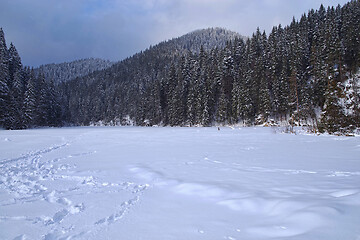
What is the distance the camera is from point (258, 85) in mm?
44125

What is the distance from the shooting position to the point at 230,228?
269 centimetres

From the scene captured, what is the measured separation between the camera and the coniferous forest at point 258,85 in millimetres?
32731

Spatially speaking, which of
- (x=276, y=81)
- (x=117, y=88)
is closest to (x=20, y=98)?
(x=276, y=81)

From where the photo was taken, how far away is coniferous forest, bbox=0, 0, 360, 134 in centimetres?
3273

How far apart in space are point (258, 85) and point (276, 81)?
159 inches

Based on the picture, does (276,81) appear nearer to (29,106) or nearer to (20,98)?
(29,106)

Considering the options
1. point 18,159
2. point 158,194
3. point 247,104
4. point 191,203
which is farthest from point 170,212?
point 247,104

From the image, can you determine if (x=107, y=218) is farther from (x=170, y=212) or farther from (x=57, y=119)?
(x=57, y=119)

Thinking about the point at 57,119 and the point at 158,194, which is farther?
the point at 57,119

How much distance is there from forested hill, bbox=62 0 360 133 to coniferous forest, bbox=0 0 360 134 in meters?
0.08

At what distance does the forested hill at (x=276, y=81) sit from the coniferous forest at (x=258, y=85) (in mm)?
80

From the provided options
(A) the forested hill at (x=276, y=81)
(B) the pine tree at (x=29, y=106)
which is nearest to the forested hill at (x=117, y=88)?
(A) the forested hill at (x=276, y=81)

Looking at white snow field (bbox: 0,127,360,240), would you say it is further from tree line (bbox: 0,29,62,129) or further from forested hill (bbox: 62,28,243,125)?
forested hill (bbox: 62,28,243,125)

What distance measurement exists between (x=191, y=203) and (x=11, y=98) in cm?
4795
